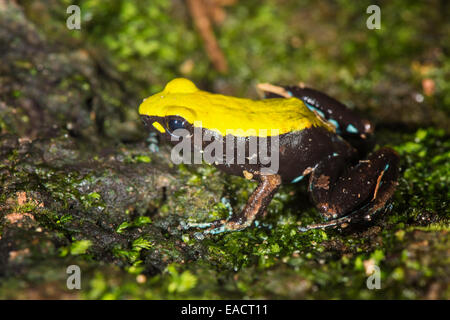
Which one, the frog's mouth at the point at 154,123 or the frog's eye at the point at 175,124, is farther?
the frog's mouth at the point at 154,123

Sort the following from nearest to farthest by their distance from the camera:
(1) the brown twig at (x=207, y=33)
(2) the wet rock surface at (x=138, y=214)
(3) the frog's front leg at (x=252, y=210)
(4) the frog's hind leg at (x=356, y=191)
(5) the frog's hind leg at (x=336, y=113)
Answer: (2) the wet rock surface at (x=138, y=214) < (4) the frog's hind leg at (x=356, y=191) < (3) the frog's front leg at (x=252, y=210) < (5) the frog's hind leg at (x=336, y=113) < (1) the brown twig at (x=207, y=33)

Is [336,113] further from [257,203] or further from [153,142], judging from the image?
[153,142]

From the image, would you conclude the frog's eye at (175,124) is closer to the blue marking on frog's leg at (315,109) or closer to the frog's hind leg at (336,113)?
the frog's hind leg at (336,113)

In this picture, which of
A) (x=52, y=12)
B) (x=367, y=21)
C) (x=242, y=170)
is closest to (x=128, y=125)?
(x=242, y=170)

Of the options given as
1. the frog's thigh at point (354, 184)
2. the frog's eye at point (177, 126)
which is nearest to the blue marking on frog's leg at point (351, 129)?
the frog's thigh at point (354, 184)
